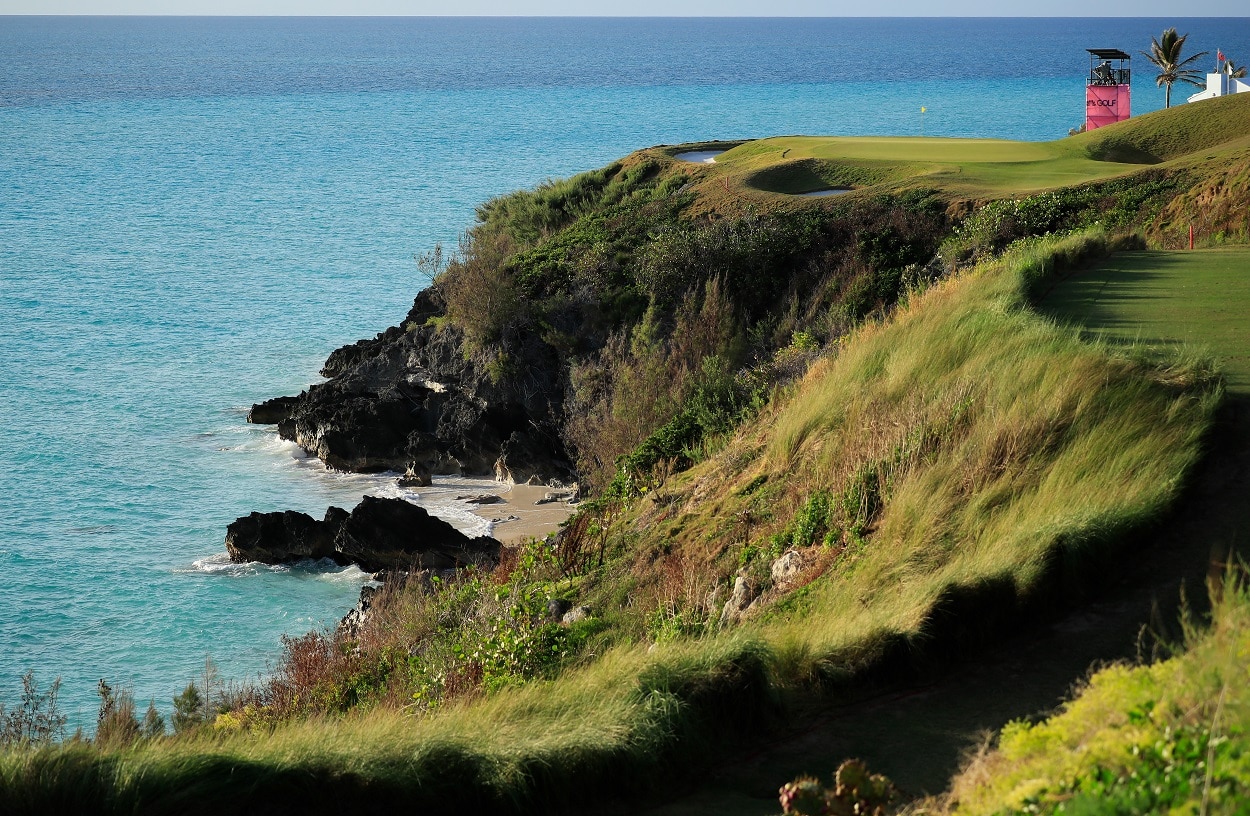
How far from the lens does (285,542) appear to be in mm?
22422

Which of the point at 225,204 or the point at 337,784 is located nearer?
the point at 337,784

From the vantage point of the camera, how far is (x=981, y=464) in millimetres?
9797

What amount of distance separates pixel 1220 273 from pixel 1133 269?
4.02 feet

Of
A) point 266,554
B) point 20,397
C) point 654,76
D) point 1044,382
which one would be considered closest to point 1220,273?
point 1044,382

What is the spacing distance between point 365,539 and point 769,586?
40.8ft

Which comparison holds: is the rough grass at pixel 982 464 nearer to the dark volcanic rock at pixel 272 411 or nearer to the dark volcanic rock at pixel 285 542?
the dark volcanic rock at pixel 285 542

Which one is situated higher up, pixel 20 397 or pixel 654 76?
pixel 654 76

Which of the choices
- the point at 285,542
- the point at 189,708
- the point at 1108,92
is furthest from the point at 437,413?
the point at 1108,92

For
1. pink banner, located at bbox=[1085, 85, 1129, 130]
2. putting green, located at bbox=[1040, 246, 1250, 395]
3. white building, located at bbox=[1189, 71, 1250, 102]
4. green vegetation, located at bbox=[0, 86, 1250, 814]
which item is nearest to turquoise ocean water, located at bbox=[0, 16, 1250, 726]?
green vegetation, located at bbox=[0, 86, 1250, 814]

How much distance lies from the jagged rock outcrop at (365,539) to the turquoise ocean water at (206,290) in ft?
1.45

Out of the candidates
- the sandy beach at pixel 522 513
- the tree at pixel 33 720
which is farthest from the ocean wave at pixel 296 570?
the tree at pixel 33 720

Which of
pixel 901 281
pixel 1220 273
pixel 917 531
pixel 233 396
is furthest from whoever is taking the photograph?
pixel 233 396

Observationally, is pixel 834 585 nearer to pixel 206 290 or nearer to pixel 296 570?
pixel 296 570

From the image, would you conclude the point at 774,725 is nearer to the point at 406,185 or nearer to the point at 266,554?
the point at 266,554
